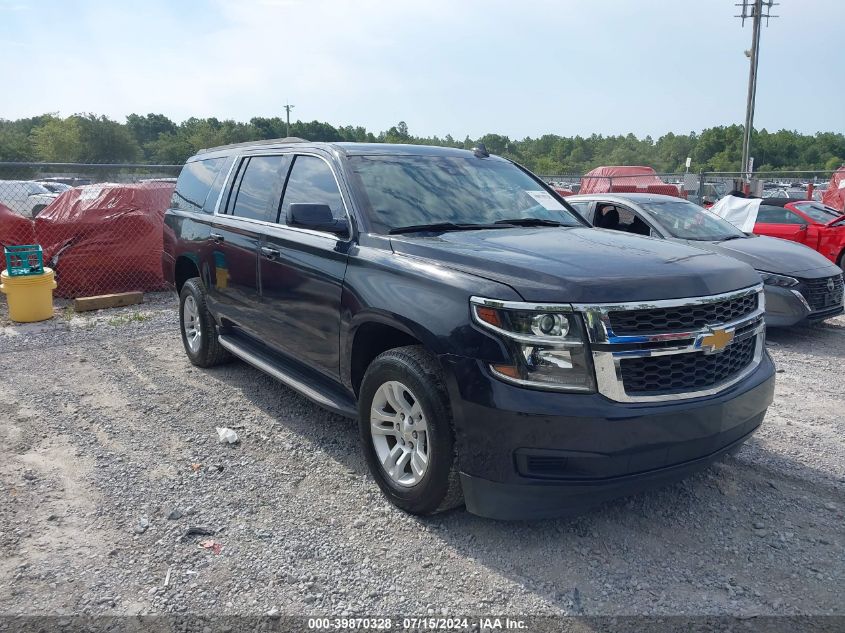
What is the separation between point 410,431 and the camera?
3.37 meters

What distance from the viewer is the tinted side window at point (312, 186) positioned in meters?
4.14

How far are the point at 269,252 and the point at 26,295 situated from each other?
5.39 meters

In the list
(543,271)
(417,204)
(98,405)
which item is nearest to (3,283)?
Result: (98,405)

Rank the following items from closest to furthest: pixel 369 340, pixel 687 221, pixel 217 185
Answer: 1. pixel 369 340
2. pixel 217 185
3. pixel 687 221

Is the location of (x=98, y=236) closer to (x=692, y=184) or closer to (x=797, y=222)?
(x=797, y=222)

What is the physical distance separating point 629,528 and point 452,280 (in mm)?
1567

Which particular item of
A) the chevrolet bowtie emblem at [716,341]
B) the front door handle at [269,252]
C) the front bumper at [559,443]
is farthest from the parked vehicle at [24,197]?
the chevrolet bowtie emblem at [716,341]

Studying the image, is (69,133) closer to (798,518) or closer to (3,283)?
(3,283)

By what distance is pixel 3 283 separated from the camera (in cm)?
833

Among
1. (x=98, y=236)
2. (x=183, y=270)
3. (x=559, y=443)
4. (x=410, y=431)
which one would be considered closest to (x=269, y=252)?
(x=410, y=431)

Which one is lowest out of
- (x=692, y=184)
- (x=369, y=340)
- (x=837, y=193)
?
(x=369, y=340)

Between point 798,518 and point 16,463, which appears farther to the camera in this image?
point 16,463

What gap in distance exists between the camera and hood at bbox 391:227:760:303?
2.92 metres

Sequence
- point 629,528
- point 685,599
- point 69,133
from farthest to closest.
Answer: point 69,133 < point 629,528 < point 685,599
